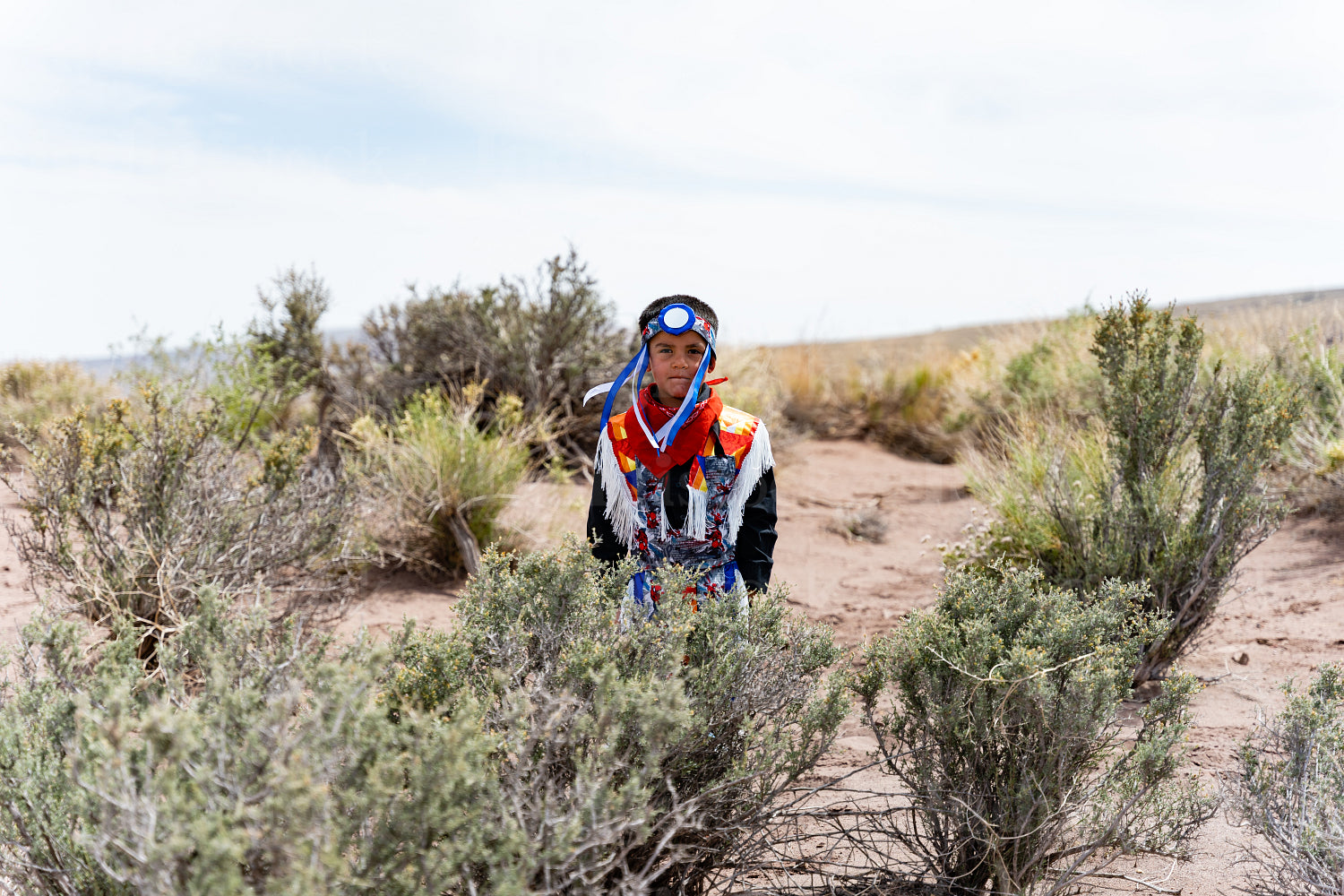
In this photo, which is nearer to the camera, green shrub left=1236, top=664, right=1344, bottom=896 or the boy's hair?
green shrub left=1236, top=664, right=1344, bottom=896

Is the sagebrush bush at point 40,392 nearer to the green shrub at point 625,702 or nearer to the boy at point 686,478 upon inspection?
the boy at point 686,478

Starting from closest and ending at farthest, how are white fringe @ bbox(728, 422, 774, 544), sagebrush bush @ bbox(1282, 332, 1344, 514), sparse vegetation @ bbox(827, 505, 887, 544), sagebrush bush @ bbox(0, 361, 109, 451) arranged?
white fringe @ bbox(728, 422, 774, 544), sagebrush bush @ bbox(1282, 332, 1344, 514), sparse vegetation @ bbox(827, 505, 887, 544), sagebrush bush @ bbox(0, 361, 109, 451)

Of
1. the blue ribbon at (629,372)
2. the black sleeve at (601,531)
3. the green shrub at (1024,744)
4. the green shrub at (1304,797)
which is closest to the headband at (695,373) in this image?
the blue ribbon at (629,372)

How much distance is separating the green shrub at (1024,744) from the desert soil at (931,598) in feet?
0.88

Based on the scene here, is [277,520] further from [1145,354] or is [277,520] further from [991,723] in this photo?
[1145,354]

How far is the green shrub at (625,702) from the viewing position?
208 cm

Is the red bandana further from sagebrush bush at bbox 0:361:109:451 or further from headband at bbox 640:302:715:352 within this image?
sagebrush bush at bbox 0:361:109:451

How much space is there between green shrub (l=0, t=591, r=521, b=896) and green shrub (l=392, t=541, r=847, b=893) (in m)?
0.17

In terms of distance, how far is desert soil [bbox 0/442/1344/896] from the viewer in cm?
393

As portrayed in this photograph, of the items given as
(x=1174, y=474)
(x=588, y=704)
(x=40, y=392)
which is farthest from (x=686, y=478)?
(x=40, y=392)

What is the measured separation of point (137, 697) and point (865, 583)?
5.61 m

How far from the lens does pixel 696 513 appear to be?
3115mm

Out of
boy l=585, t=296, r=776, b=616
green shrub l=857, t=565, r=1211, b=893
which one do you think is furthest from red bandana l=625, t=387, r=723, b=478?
green shrub l=857, t=565, r=1211, b=893

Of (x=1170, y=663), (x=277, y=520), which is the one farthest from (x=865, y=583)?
(x=277, y=520)
